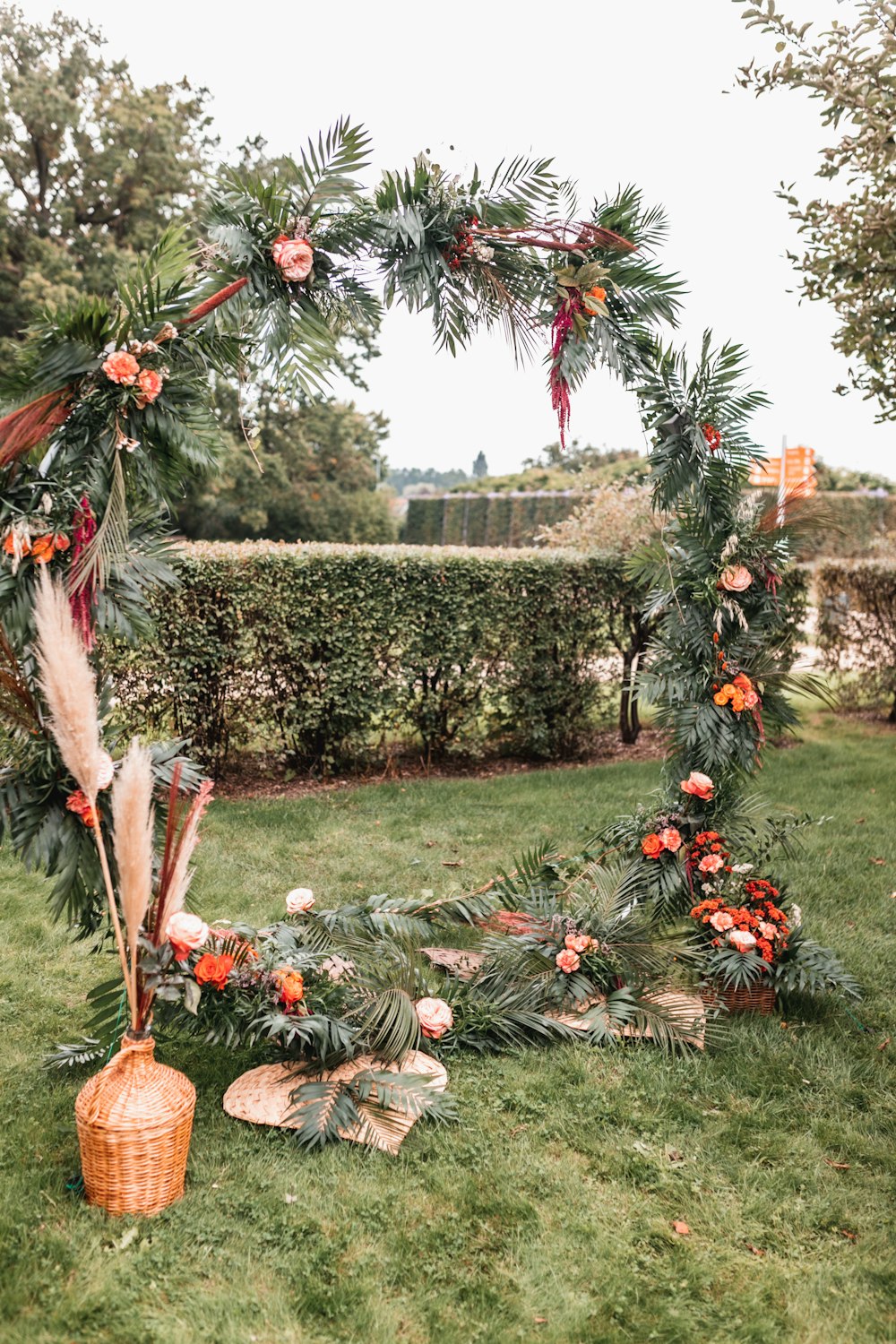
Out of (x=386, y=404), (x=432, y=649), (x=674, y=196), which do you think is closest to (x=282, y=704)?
(x=432, y=649)

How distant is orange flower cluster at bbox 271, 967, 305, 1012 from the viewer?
8.57 ft

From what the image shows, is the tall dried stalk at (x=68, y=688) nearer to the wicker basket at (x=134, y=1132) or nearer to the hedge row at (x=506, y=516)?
the wicker basket at (x=134, y=1132)

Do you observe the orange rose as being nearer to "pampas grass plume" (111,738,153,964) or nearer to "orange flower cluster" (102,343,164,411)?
"pampas grass plume" (111,738,153,964)

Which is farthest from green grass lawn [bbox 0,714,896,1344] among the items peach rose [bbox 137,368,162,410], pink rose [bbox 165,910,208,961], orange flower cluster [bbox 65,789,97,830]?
peach rose [bbox 137,368,162,410]

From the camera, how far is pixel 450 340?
2.96m

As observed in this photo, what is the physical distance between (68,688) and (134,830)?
34 cm

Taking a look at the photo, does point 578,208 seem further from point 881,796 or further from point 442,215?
point 881,796

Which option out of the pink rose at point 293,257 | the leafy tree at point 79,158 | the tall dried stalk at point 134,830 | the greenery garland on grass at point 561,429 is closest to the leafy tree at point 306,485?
the leafy tree at point 79,158

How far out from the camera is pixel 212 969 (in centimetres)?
240

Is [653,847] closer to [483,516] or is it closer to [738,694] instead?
[738,694]

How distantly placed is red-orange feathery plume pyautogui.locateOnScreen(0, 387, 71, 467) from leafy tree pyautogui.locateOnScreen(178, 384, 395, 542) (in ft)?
58.1

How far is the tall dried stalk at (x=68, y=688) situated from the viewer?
6.56ft

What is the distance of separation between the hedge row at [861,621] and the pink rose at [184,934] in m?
7.70

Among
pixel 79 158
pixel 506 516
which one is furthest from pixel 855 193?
pixel 506 516
